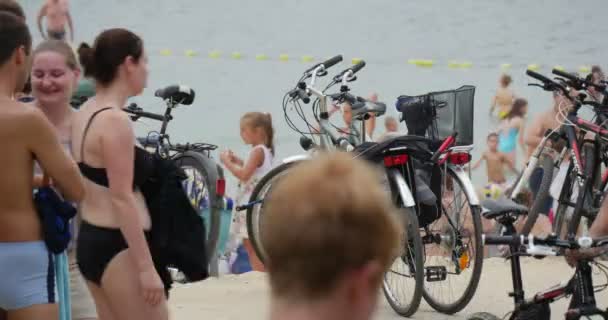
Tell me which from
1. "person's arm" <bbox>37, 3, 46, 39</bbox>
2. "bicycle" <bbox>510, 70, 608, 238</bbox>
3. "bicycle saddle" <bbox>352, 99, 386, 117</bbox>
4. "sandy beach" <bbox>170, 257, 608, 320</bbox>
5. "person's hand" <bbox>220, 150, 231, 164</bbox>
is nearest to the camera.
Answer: "bicycle" <bbox>510, 70, 608, 238</bbox>

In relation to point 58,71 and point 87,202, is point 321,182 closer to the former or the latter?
point 87,202

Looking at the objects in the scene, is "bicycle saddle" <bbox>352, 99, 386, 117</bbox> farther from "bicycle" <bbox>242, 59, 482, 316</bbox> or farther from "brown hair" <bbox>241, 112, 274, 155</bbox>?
"brown hair" <bbox>241, 112, 274, 155</bbox>

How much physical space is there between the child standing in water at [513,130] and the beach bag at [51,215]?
10.6m

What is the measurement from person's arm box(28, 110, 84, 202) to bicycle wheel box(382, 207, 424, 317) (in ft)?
8.75

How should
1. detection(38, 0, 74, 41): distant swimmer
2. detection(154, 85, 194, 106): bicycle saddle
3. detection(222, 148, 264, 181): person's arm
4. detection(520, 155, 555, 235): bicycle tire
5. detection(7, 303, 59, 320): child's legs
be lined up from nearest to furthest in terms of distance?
detection(7, 303, 59, 320): child's legs → detection(520, 155, 555, 235): bicycle tire → detection(154, 85, 194, 106): bicycle saddle → detection(222, 148, 264, 181): person's arm → detection(38, 0, 74, 41): distant swimmer

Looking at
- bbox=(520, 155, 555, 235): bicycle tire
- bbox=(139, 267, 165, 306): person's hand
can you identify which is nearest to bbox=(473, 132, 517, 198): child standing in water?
bbox=(520, 155, 555, 235): bicycle tire

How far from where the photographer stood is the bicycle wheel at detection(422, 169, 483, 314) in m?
6.00

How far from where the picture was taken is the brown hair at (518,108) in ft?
47.9

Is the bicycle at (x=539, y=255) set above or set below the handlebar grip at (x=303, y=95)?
below

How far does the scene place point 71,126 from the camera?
3.92 metres

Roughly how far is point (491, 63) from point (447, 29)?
89cm

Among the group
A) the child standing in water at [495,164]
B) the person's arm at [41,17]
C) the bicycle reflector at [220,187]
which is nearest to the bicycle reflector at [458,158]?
the bicycle reflector at [220,187]

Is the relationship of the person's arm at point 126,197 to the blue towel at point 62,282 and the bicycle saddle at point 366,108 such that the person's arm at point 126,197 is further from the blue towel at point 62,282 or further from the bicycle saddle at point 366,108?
the bicycle saddle at point 366,108

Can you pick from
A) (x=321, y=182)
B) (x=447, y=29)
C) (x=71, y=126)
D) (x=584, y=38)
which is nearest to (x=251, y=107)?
(x=447, y=29)
